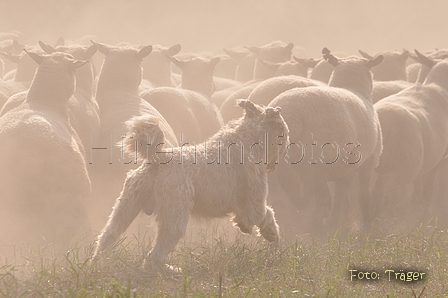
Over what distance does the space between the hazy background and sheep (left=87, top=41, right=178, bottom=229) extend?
90.7ft

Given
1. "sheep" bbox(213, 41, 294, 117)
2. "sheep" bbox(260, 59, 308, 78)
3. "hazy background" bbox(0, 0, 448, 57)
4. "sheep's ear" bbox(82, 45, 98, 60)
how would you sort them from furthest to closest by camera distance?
"hazy background" bbox(0, 0, 448, 57)
"sheep" bbox(213, 41, 294, 117)
"sheep" bbox(260, 59, 308, 78)
"sheep's ear" bbox(82, 45, 98, 60)

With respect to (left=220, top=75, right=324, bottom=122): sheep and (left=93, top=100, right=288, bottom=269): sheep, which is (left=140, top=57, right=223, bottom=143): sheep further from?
(left=93, top=100, right=288, bottom=269): sheep

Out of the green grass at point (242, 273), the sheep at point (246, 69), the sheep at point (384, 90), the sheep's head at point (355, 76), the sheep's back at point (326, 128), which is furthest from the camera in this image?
the sheep at point (246, 69)

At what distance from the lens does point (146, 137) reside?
4.56 metres

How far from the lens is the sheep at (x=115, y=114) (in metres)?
7.15

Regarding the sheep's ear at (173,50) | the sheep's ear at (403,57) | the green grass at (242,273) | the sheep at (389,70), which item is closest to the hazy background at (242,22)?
the sheep's ear at (173,50)

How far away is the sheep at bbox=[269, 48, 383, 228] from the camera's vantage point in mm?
6844

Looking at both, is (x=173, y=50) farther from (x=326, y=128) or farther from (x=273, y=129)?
(x=273, y=129)

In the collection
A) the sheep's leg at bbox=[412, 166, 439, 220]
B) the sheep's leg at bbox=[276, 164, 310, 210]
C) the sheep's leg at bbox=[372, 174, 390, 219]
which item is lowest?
the sheep's leg at bbox=[412, 166, 439, 220]

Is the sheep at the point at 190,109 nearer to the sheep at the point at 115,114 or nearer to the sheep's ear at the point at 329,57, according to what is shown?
the sheep at the point at 115,114

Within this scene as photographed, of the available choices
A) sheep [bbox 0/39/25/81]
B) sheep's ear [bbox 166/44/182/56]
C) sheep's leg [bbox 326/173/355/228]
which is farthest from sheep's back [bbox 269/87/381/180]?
sheep [bbox 0/39/25/81]

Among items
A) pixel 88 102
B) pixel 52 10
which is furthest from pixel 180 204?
pixel 52 10

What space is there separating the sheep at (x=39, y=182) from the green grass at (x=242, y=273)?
0.58 m

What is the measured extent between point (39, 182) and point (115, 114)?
6.82ft
